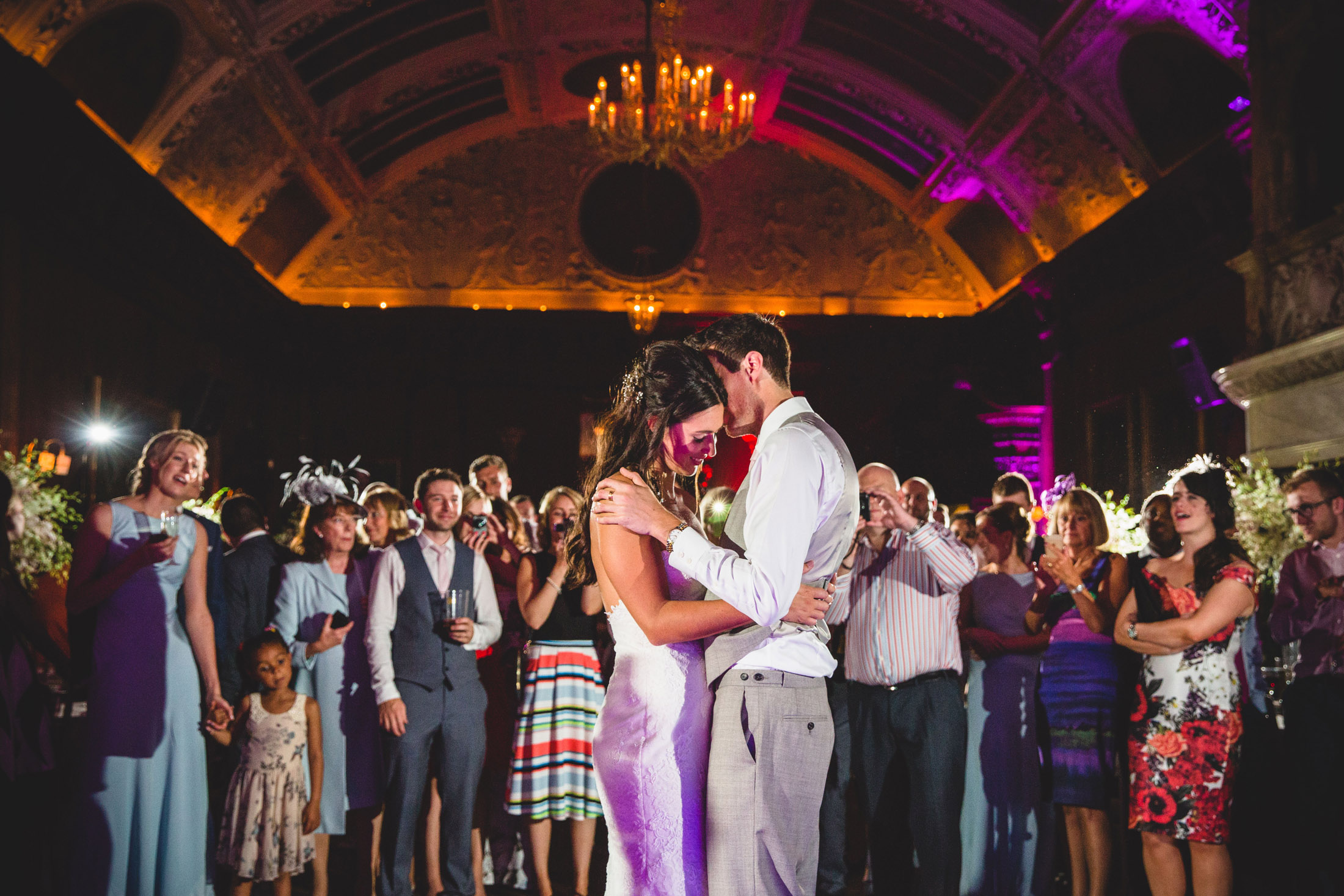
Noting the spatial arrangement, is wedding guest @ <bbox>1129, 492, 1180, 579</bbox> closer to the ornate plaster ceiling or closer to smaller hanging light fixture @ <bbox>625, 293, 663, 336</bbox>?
the ornate plaster ceiling

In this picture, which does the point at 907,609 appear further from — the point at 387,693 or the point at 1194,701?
the point at 387,693

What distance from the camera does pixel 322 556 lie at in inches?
181

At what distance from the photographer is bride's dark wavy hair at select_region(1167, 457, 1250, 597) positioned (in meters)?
3.60

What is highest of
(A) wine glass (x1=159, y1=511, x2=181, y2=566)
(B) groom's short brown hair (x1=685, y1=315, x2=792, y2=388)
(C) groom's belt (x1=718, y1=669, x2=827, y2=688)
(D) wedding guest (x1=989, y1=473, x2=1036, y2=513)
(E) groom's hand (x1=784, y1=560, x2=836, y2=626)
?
(D) wedding guest (x1=989, y1=473, x2=1036, y2=513)

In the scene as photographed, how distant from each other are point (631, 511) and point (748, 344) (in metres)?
0.56

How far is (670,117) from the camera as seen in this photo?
8.85 metres

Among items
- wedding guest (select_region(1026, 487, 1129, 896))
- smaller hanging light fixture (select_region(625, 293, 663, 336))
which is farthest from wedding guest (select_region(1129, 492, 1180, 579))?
smaller hanging light fixture (select_region(625, 293, 663, 336))

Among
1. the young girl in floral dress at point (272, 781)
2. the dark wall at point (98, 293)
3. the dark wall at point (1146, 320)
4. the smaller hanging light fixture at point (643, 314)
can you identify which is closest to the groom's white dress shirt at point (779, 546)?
the young girl in floral dress at point (272, 781)

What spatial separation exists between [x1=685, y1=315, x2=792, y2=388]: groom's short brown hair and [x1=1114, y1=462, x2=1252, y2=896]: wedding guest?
2000 millimetres

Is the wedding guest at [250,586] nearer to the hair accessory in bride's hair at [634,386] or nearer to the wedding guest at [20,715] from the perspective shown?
the wedding guest at [20,715]

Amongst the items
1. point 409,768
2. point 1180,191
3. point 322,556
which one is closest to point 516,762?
point 409,768

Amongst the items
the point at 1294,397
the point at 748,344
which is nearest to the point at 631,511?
the point at 748,344

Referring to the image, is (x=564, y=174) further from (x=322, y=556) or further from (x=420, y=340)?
(x=322, y=556)

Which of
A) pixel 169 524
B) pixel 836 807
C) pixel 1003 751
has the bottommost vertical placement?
pixel 836 807
